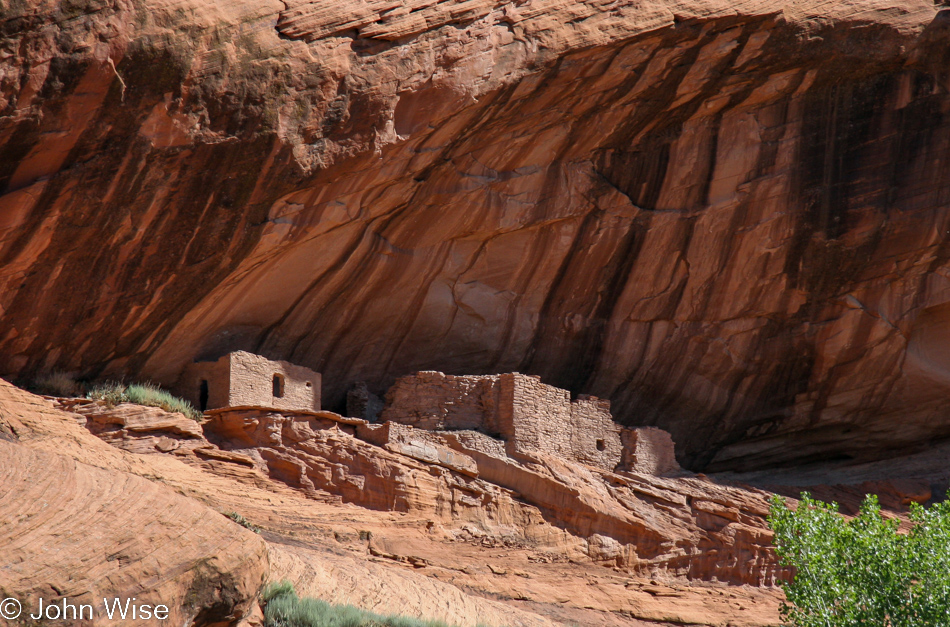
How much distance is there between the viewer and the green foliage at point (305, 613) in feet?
31.6

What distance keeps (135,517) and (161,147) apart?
7200 mm

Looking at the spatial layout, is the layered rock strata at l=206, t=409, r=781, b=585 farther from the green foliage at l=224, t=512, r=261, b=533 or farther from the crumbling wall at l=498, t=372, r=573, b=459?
the green foliage at l=224, t=512, r=261, b=533

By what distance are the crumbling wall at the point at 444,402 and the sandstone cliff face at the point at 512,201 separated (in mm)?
2112

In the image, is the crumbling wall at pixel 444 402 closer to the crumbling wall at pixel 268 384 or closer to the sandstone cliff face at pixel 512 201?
the crumbling wall at pixel 268 384

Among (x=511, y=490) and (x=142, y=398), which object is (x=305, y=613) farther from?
(x=511, y=490)

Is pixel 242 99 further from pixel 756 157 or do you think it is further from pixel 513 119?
pixel 756 157

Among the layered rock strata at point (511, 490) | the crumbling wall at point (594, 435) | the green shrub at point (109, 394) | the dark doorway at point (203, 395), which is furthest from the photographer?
the crumbling wall at point (594, 435)

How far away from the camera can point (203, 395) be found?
1716 centimetres

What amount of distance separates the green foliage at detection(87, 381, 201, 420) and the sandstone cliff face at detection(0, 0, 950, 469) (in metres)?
1.02

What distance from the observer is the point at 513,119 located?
17.3 m

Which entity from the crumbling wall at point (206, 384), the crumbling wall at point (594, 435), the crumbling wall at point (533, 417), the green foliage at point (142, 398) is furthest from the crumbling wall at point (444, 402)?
the green foliage at point (142, 398)

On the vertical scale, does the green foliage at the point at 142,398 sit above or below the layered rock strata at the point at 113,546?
above

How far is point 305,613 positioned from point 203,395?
8101mm

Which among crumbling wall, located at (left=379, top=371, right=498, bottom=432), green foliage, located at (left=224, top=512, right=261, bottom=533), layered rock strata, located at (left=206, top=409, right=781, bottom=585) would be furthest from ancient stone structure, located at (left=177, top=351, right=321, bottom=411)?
green foliage, located at (left=224, top=512, right=261, bottom=533)
